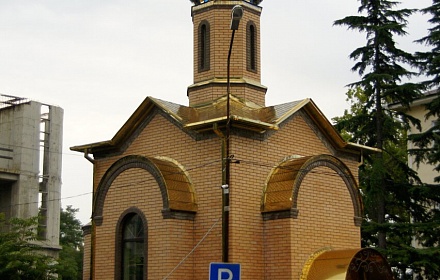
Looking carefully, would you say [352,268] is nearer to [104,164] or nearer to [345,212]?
[345,212]

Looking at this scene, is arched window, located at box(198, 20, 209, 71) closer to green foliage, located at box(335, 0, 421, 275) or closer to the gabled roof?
the gabled roof

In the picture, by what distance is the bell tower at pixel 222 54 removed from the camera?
17.6m

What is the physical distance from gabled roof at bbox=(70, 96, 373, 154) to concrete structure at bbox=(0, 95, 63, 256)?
2330cm

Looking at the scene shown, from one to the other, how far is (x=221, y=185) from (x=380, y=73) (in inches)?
472

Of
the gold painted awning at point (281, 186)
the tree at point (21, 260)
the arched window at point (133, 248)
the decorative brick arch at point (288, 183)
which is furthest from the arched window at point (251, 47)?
the tree at point (21, 260)

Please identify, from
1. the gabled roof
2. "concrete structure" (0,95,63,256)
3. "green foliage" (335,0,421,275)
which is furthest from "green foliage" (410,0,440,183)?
"concrete structure" (0,95,63,256)

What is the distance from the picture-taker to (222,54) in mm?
17797

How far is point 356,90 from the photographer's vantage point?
3203cm

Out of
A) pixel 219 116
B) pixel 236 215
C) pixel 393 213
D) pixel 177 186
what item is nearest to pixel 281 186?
pixel 236 215

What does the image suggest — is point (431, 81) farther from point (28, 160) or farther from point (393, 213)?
point (28, 160)

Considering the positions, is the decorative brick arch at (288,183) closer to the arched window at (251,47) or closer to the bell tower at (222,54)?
the bell tower at (222,54)

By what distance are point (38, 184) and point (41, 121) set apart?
355 centimetres

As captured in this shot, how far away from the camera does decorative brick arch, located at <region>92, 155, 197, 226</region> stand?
51.0 feet

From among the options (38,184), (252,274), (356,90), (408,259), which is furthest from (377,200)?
(38,184)
